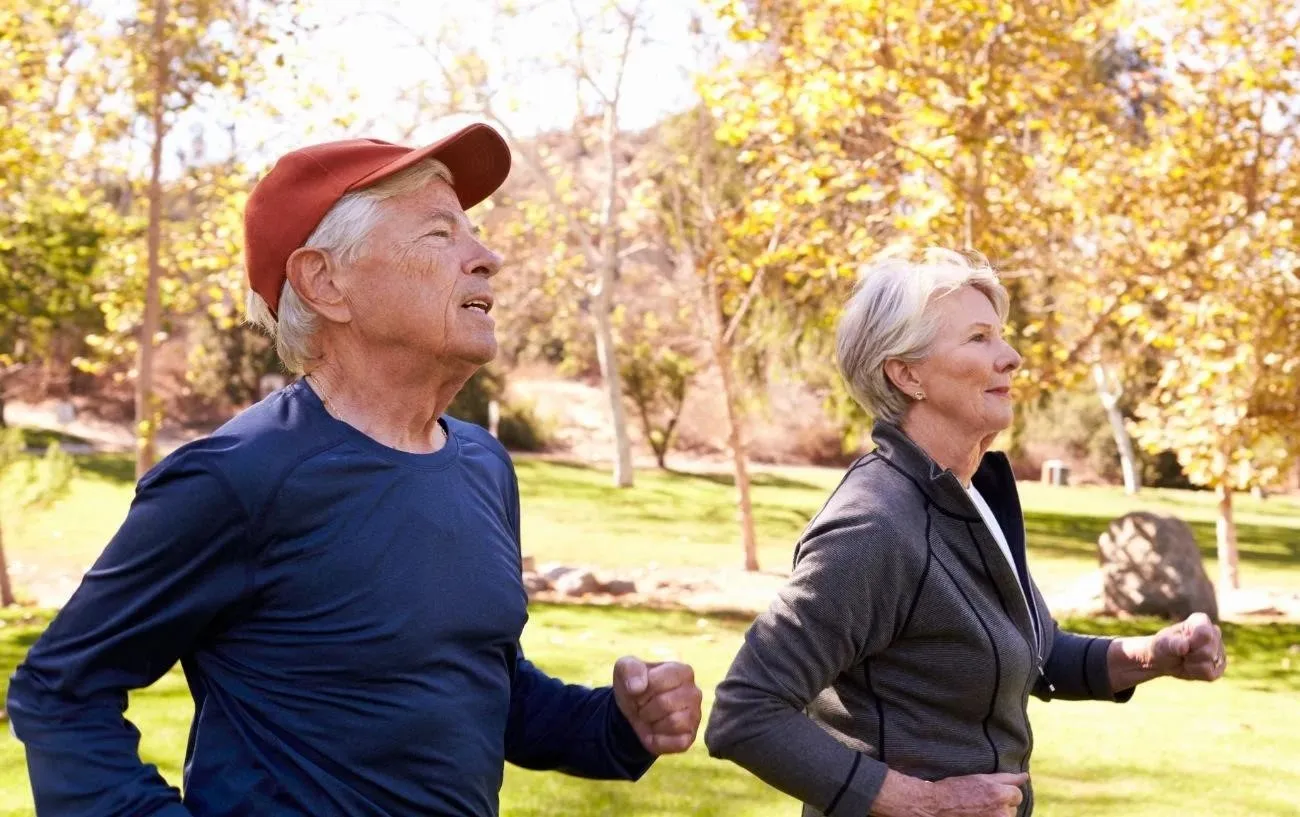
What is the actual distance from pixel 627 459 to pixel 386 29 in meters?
8.37

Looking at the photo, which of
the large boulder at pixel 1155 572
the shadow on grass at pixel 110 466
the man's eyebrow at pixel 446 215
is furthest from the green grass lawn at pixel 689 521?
the man's eyebrow at pixel 446 215

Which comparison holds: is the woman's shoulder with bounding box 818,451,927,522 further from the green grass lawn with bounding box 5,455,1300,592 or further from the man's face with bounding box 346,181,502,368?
the green grass lawn with bounding box 5,455,1300,592

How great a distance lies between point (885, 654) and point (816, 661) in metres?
0.17

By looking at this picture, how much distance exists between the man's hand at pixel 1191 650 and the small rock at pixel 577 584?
10343 mm

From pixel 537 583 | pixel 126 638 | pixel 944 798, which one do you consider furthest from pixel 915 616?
pixel 537 583

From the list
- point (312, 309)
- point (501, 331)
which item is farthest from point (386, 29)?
point (312, 309)

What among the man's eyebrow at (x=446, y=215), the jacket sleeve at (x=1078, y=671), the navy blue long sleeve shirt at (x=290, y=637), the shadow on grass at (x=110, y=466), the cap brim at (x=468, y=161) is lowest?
the shadow on grass at (x=110, y=466)

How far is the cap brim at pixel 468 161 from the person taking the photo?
2.14 metres

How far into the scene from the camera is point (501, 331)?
32.2 metres

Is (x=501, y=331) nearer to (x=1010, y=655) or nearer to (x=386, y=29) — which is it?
(x=386, y=29)

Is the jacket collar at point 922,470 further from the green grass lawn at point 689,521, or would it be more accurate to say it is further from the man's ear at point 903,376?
the green grass lawn at point 689,521

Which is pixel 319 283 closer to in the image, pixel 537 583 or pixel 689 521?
pixel 537 583

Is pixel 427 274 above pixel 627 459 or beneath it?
above

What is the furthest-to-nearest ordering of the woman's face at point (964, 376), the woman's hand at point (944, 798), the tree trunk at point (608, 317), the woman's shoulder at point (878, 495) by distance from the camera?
1. the tree trunk at point (608, 317)
2. the woman's face at point (964, 376)
3. the woman's shoulder at point (878, 495)
4. the woman's hand at point (944, 798)
